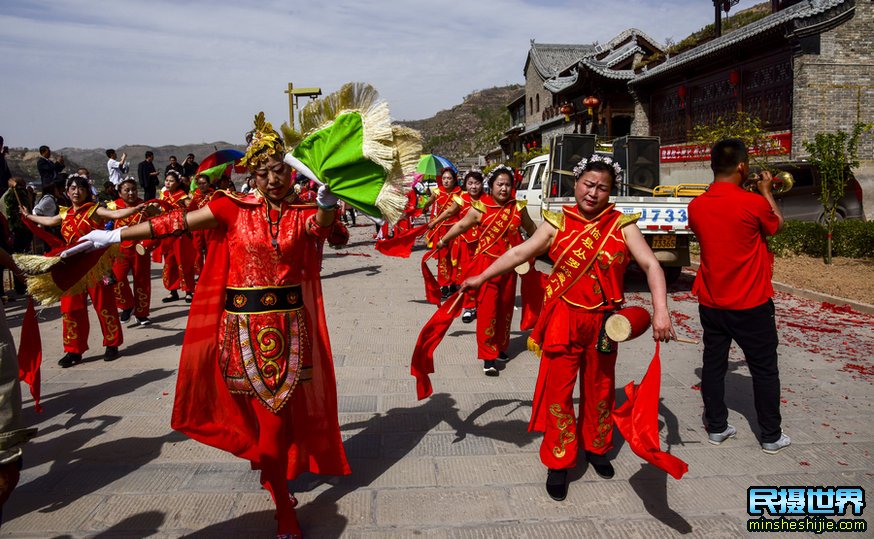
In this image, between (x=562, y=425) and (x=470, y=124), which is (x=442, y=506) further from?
(x=470, y=124)

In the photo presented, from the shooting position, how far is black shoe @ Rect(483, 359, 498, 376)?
19.0 ft

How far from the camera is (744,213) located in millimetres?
3971

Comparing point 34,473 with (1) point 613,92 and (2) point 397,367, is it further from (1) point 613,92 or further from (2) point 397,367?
(1) point 613,92

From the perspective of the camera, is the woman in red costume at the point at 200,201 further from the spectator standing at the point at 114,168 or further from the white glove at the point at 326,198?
the spectator standing at the point at 114,168

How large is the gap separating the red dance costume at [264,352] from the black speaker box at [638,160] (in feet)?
32.4

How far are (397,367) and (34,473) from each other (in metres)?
3.06

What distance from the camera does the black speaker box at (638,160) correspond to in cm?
1217

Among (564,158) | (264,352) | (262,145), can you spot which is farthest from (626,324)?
(564,158)

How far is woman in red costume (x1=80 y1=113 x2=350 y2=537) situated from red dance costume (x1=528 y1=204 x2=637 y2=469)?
4.49ft

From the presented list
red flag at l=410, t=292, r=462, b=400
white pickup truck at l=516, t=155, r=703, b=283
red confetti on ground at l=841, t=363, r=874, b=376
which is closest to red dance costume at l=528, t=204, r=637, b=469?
→ red flag at l=410, t=292, r=462, b=400

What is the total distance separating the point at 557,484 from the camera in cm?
351

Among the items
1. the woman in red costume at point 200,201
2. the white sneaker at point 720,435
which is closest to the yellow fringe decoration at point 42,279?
the white sneaker at point 720,435

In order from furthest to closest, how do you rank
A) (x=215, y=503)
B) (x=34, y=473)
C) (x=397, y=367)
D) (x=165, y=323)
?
(x=165, y=323) < (x=397, y=367) < (x=34, y=473) < (x=215, y=503)

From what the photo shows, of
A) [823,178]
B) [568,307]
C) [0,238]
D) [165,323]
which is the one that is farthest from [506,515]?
[823,178]
